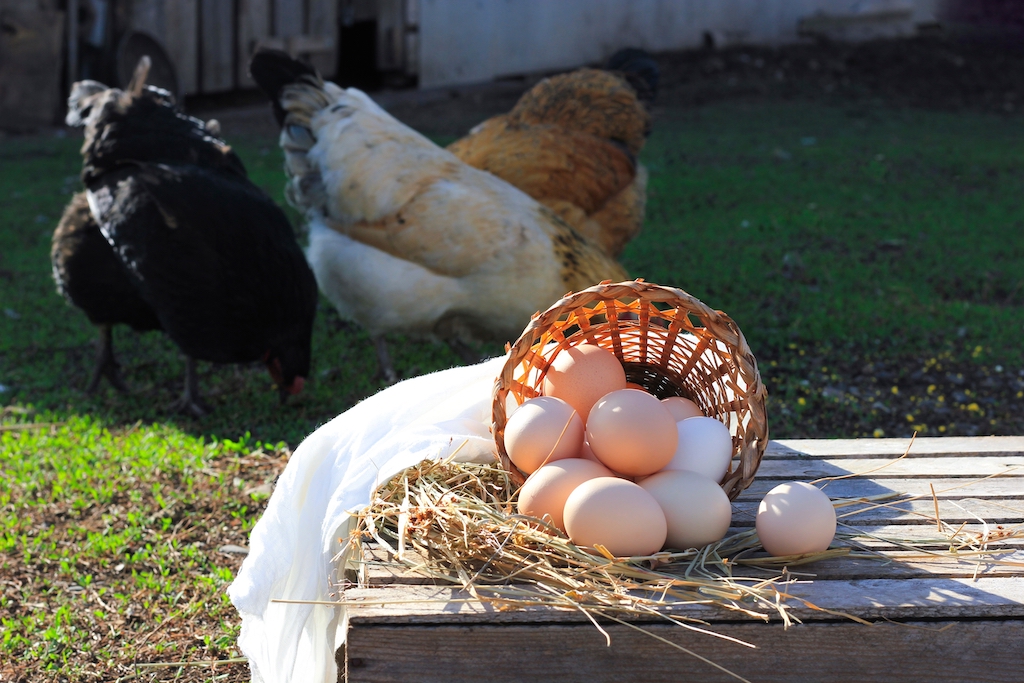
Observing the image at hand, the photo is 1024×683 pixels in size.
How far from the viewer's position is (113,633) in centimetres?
260

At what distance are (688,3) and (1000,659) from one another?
12.4 metres

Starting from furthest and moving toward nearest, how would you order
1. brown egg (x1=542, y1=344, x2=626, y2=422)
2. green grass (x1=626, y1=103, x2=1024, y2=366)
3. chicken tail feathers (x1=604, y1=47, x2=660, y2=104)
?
chicken tail feathers (x1=604, y1=47, x2=660, y2=104)
green grass (x1=626, y1=103, x2=1024, y2=366)
brown egg (x1=542, y1=344, x2=626, y2=422)

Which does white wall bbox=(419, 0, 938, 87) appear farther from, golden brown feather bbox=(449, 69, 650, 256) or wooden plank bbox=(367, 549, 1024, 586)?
wooden plank bbox=(367, 549, 1024, 586)

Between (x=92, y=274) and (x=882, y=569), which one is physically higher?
(x=882, y=569)

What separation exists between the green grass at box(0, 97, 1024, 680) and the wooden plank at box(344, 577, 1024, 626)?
3.28 feet

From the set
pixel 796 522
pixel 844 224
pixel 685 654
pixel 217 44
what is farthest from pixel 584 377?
pixel 217 44

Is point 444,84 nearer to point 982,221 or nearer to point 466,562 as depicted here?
point 982,221

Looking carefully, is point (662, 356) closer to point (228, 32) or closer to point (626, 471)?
point (626, 471)

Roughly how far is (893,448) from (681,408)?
739 millimetres

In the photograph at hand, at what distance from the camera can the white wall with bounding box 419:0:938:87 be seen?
470 inches

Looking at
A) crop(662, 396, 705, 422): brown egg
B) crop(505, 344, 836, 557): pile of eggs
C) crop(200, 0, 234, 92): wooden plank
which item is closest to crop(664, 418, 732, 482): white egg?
crop(505, 344, 836, 557): pile of eggs

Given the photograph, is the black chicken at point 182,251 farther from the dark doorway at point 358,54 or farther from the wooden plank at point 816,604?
the dark doorway at point 358,54

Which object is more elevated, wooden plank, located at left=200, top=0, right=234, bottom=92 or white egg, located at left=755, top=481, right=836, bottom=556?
wooden plank, located at left=200, top=0, right=234, bottom=92

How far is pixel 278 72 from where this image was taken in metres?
4.97
